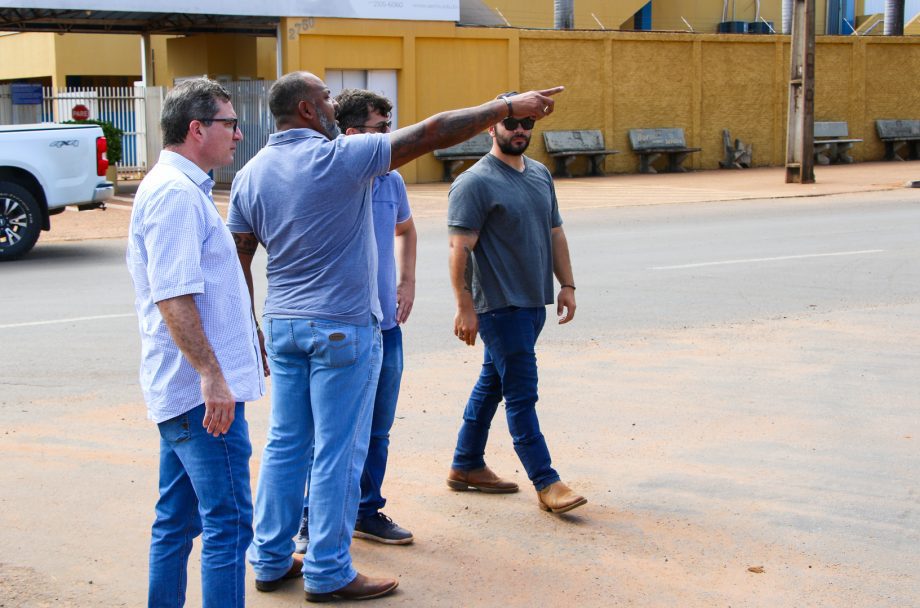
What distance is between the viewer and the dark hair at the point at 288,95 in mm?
4121

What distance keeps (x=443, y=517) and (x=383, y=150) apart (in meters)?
2.02

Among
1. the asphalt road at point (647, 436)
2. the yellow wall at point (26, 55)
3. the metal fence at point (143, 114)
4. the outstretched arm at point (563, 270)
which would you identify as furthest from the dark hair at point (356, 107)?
the yellow wall at point (26, 55)

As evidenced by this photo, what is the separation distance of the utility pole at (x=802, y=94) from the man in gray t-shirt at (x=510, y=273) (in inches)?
799

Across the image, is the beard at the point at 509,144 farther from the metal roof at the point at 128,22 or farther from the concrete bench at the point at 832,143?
the concrete bench at the point at 832,143

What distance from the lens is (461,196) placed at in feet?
17.6

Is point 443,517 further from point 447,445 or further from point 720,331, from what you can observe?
point 720,331

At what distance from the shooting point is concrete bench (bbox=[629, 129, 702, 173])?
30.1 meters

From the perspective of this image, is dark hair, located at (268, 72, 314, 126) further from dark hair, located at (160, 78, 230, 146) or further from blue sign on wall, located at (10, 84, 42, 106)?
blue sign on wall, located at (10, 84, 42, 106)

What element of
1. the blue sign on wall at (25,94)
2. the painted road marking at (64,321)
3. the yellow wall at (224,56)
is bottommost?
the painted road marking at (64,321)

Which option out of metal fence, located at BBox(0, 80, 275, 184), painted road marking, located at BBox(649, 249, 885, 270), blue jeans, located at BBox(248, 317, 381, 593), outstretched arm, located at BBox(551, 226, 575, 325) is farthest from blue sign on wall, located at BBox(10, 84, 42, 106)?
blue jeans, located at BBox(248, 317, 381, 593)

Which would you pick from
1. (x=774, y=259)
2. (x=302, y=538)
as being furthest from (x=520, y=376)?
(x=774, y=259)

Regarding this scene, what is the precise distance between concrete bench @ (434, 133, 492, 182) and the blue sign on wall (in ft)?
27.8

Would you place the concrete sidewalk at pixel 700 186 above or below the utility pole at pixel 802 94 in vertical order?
below

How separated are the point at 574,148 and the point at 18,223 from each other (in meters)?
16.9
